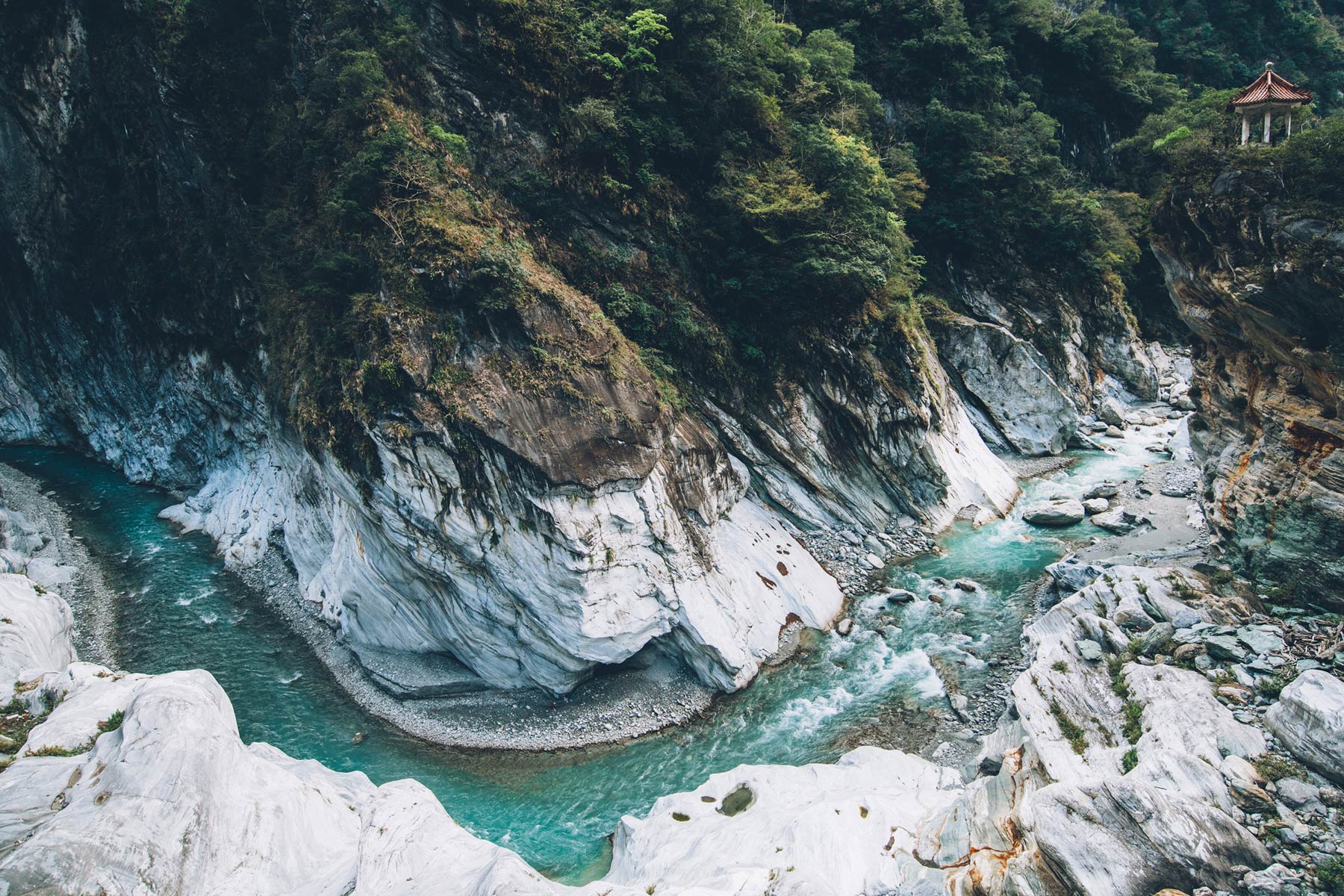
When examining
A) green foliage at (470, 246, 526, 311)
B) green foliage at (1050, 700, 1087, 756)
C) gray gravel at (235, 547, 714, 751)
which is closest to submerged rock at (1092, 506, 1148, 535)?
green foliage at (1050, 700, 1087, 756)

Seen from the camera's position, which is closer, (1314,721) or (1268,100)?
(1314,721)

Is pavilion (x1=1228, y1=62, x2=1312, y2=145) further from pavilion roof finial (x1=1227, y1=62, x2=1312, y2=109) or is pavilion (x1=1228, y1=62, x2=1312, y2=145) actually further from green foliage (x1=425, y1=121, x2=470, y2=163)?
green foliage (x1=425, y1=121, x2=470, y2=163)

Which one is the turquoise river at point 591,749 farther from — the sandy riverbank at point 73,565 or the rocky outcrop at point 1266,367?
the rocky outcrop at point 1266,367

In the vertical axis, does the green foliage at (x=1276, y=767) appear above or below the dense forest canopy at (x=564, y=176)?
below

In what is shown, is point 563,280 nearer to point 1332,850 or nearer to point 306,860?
point 306,860

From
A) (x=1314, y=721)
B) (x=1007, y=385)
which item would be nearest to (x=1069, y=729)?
(x=1314, y=721)

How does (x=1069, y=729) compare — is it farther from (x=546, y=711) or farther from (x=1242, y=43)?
(x=1242, y=43)

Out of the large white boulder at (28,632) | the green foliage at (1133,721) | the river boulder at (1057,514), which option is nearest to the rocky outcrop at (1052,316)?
the river boulder at (1057,514)
